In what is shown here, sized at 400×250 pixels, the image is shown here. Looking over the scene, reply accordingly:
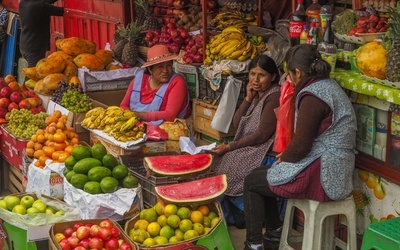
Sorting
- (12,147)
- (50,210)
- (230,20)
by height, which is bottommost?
(12,147)

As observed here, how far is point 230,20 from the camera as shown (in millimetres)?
7758

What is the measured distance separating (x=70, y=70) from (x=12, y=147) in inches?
56.7

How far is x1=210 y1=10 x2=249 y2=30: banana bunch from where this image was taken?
7703 mm

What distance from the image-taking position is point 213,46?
7305 millimetres

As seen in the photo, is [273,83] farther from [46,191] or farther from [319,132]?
[46,191]

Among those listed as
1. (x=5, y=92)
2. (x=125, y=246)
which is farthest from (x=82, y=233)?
(x=5, y=92)

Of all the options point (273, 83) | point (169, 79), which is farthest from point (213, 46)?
point (273, 83)

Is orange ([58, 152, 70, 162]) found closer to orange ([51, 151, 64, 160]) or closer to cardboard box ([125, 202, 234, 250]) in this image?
orange ([51, 151, 64, 160])

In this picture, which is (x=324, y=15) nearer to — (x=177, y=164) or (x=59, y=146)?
(x=177, y=164)

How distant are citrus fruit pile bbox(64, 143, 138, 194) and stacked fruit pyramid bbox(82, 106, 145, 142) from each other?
0.44m

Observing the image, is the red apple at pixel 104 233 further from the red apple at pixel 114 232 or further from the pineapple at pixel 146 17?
the pineapple at pixel 146 17

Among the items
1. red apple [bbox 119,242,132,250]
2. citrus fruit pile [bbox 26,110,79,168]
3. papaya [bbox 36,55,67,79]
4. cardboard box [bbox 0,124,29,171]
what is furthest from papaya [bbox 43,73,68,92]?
Answer: red apple [bbox 119,242,132,250]

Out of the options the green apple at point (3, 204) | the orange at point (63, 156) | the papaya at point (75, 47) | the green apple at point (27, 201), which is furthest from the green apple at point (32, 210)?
the papaya at point (75, 47)

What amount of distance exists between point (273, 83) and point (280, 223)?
1.26 metres
